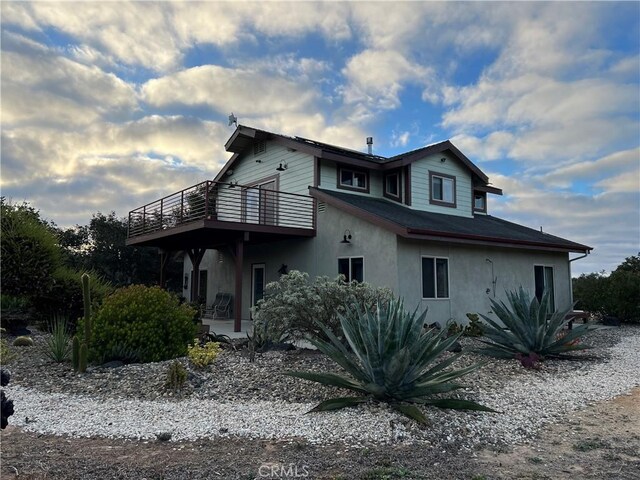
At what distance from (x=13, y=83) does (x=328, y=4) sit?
6.34 metres

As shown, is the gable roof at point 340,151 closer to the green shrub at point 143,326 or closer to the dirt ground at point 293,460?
the green shrub at point 143,326

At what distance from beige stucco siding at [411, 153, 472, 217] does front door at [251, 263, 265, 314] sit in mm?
5838

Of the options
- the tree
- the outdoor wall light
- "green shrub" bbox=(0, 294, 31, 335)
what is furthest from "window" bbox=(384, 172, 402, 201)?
the tree

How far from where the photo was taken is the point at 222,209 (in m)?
15.6

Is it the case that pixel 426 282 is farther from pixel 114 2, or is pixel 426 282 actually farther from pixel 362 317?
pixel 114 2

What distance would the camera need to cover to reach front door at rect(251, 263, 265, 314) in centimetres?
1662

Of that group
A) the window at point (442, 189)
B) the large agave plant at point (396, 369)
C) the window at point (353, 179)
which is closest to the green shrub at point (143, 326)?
the large agave plant at point (396, 369)

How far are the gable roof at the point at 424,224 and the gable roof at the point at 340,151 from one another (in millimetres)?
1174

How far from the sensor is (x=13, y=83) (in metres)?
6.58

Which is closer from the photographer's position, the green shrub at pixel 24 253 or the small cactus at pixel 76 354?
the small cactus at pixel 76 354

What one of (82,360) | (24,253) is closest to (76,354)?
(82,360)

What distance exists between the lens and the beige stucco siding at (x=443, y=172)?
16.4 m

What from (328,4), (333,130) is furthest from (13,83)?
(333,130)

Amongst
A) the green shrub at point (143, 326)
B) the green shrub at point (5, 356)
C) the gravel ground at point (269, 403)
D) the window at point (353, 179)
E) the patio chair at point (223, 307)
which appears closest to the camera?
the gravel ground at point (269, 403)
